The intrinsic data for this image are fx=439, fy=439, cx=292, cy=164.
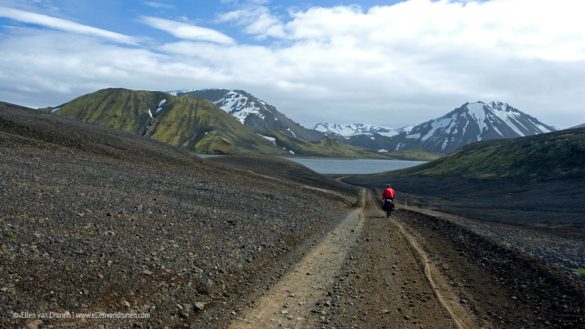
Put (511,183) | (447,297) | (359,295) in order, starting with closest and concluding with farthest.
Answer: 1. (359,295)
2. (447,297)
3. (511,183)

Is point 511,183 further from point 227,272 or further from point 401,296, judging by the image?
point 227,272

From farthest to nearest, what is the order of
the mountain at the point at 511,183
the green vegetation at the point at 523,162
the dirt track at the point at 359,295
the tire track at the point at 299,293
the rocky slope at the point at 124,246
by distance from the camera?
1. the green vegetation at the point at 523,162
2. the mountain at the point at 511,183
3. the dirt track at the point at 359,295
4. the tire track at the point at 299,293
5. the rocky slope at the point at 124,246

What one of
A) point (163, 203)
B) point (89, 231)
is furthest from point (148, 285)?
point (163, 203)

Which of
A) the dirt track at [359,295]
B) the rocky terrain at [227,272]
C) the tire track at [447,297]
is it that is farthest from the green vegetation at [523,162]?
the dirt track at [359,295]

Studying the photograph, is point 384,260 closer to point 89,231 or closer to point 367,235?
point 367,235

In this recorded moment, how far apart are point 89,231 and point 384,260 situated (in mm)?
11269

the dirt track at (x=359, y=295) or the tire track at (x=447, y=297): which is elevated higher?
the tire track at (x=447, y=297)

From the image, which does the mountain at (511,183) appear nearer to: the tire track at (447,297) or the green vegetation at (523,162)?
the green vegetation at (523,162)

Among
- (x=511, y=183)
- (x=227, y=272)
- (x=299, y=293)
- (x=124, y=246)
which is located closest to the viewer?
(x=299, y=293)

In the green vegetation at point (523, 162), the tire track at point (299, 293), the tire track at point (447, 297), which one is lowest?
the tire track at point (299, 293)

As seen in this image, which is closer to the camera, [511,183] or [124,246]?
[124,246]

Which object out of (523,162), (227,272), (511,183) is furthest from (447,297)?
(523,162)

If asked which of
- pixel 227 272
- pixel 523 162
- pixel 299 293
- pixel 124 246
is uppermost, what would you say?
pixel 523 162

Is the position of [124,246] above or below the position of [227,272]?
above
